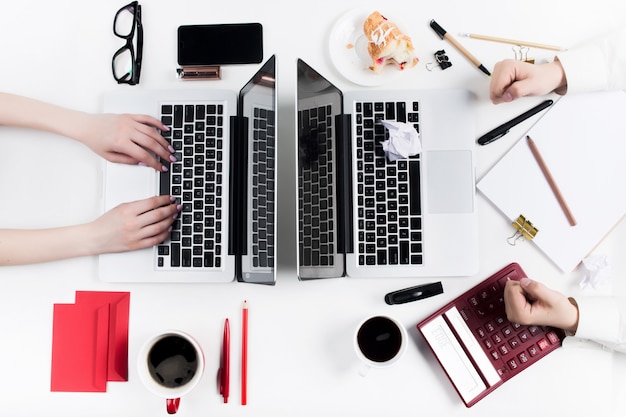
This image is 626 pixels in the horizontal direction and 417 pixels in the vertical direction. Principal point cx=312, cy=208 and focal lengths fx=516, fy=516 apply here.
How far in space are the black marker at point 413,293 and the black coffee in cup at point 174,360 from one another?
1.31 feet

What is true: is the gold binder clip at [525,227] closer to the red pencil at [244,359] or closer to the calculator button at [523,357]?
the calculator button at [523,357]

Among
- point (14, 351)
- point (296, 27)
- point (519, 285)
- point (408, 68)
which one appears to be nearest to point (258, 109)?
point (296, 27)

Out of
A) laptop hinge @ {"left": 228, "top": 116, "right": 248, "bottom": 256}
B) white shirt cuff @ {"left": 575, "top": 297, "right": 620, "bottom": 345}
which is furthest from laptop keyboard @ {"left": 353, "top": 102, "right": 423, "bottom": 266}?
white shirt cuff @ {"left": 575, "top": 297, "right": 620, "bottom": 345}

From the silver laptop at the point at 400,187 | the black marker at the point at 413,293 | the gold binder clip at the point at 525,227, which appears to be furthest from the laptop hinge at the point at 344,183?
the gold binder clip at the point at 525,227

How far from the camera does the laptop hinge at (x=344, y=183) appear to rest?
101 cm

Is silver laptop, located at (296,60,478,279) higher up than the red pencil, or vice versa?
silver laptop, located at (296,60,478,279)

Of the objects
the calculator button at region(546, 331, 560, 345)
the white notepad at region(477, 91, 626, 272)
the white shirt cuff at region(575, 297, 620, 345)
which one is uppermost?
the white notepad at region(477, 91, 626, 272)

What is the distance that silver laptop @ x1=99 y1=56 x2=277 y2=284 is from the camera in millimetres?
1032

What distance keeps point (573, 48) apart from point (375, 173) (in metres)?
0.49

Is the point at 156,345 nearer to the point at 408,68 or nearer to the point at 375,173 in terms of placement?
the point at 375,173

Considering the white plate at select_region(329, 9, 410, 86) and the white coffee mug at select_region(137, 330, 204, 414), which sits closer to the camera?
the white coffee mug at select_region(137, 330, 204, 414)

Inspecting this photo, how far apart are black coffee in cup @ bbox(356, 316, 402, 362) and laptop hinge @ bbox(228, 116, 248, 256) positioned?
284 millimetres

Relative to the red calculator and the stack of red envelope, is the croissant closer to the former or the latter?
the red calculator

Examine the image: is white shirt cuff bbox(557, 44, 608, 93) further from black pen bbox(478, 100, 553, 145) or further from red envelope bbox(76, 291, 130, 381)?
red envelope bbox(76, 291, 130, 381)
